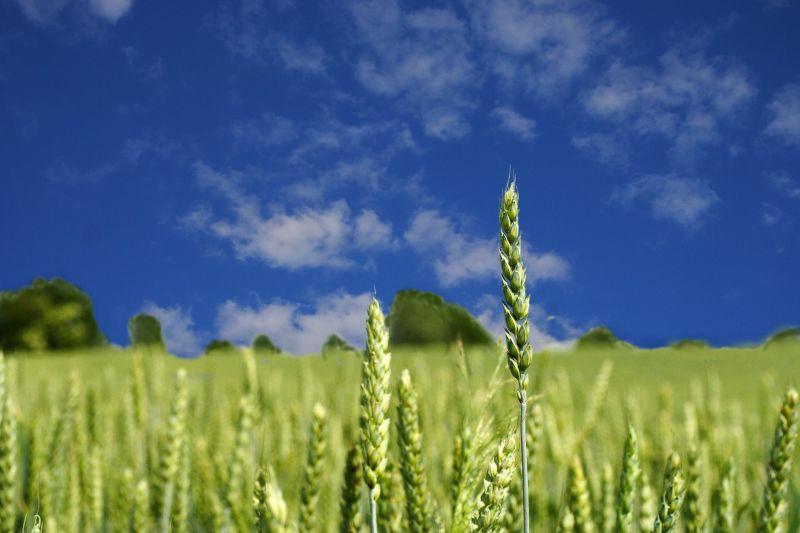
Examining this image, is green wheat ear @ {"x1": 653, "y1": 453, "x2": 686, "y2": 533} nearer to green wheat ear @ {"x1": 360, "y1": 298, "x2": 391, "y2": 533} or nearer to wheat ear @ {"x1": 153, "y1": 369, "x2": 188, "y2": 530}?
green wheat ear @ {"x1": 360, "y1": 298, "x2": 391, "y2": 533}

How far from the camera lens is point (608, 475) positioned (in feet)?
5.53

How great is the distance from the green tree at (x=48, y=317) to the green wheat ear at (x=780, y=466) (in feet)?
112

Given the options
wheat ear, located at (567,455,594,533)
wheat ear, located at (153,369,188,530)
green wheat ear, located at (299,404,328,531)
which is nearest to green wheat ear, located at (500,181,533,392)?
green wheat ear, located at (299,404,328,531)

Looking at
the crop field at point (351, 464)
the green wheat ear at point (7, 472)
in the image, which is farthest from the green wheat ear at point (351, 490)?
the green wheat ear at point (7, 472)

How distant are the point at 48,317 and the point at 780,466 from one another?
120ft

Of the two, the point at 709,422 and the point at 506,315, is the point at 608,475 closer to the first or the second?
the point at 506,315

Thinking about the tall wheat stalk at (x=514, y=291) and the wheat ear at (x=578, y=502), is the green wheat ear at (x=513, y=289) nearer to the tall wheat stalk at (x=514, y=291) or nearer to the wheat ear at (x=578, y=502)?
the tall wheat stalk at (x=514, y=291)

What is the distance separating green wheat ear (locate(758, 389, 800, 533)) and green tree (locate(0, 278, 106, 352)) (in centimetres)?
3425

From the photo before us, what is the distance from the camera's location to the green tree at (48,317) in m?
32.7

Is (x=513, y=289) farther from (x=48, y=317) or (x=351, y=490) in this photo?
(x=48, y=317)

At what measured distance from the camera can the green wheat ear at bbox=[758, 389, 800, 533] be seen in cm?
122

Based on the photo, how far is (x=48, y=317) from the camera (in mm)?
A: 33594

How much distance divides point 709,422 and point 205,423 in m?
2.24

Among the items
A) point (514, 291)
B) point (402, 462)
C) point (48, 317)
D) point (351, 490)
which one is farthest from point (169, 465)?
point (48, 317)
